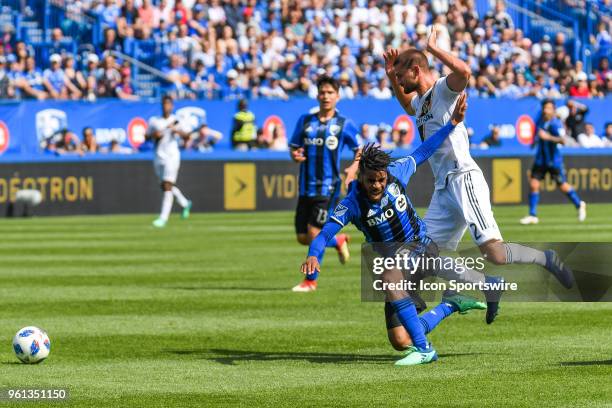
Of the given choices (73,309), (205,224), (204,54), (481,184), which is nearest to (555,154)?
(205,224)

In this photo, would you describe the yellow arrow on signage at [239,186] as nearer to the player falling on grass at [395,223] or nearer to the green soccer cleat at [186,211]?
the green soccer cleat at [186,211]

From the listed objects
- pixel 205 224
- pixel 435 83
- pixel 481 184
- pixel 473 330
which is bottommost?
pixel 205 224

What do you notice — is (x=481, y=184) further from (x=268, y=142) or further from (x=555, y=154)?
(x=268, y=142)

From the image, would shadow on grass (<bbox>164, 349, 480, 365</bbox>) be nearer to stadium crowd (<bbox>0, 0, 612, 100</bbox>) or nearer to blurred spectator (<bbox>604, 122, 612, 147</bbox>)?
stadium crowd (<bbox>0, 0, 612, 100</bbox>)

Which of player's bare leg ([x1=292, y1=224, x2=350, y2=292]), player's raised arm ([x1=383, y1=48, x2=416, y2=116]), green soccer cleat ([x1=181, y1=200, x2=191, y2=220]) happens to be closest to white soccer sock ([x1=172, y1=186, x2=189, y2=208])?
green soccer cleat ([x1=181, y1=200, x2=191, y2=220])

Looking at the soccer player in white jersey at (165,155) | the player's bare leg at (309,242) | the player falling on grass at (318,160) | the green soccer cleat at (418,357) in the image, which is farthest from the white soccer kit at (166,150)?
the green soccer cleat at (418,357)

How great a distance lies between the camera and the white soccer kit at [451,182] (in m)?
10.7

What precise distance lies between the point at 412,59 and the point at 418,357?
88.9 inches

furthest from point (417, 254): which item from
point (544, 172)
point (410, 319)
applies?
point (544, 172)

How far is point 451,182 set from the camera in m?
10.9

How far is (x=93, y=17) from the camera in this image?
3606 centimetres

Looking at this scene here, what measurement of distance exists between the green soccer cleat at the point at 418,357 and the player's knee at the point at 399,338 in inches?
6.3

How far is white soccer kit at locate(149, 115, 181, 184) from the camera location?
28827 millimetres

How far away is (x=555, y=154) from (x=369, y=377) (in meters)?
20.1
